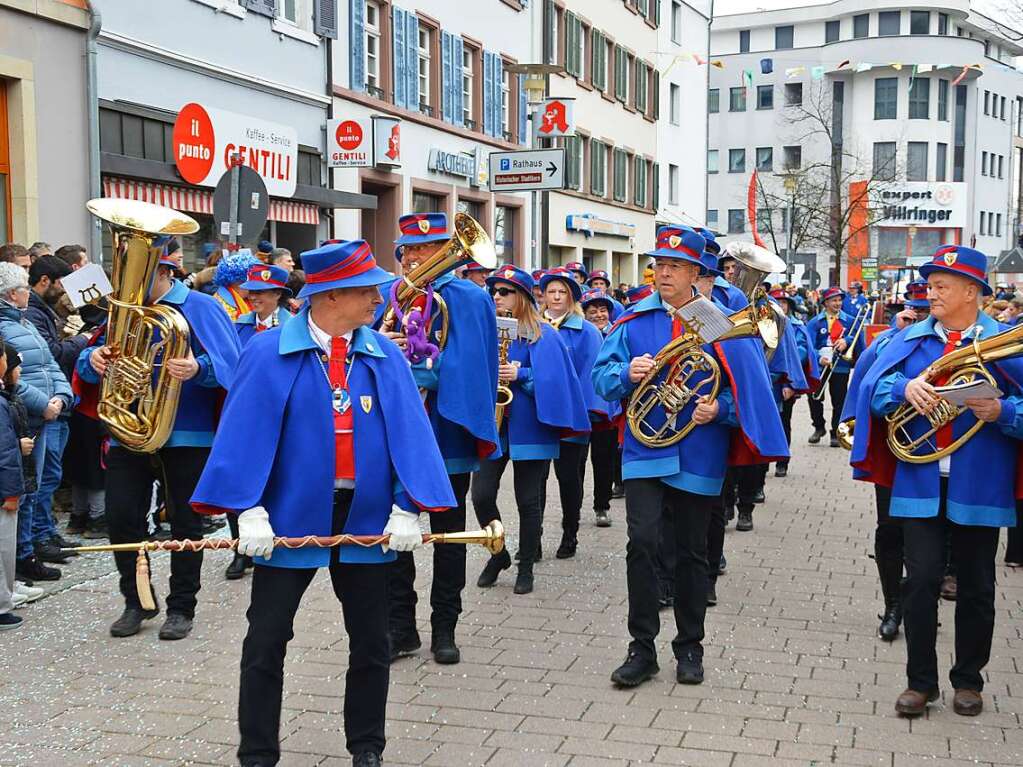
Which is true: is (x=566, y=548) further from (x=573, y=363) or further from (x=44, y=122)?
(x=44, y=122)

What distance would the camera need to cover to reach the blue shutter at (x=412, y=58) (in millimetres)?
23422

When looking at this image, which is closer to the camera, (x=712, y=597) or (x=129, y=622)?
(x=129, y=622)

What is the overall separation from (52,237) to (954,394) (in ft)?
38.1

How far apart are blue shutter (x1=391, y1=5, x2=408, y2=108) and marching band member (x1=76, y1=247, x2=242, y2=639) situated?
55.3 feet

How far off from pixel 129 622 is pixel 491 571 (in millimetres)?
2270

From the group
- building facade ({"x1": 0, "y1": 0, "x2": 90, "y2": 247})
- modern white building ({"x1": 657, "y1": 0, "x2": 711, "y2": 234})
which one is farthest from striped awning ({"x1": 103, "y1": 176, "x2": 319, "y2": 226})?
modern white building ({"x1": 657, "y1": 0, "x2": 711, "y2": 234})

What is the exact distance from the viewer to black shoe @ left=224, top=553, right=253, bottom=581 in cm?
802

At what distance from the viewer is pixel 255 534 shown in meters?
4.27

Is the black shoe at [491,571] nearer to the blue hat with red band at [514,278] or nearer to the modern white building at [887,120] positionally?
the blue hat with red band at [514,278]

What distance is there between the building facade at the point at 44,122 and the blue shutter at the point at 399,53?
888 cm

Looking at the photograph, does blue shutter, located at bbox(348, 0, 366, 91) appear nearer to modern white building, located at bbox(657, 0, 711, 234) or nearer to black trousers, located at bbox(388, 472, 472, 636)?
black trousers, located at bbox(388, 472, 472, 636)

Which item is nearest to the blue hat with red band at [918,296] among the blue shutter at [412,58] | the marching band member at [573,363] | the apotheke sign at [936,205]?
the marching band member at [573,363]

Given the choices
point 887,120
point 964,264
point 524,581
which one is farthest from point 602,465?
point 887,120

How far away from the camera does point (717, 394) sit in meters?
6.04
